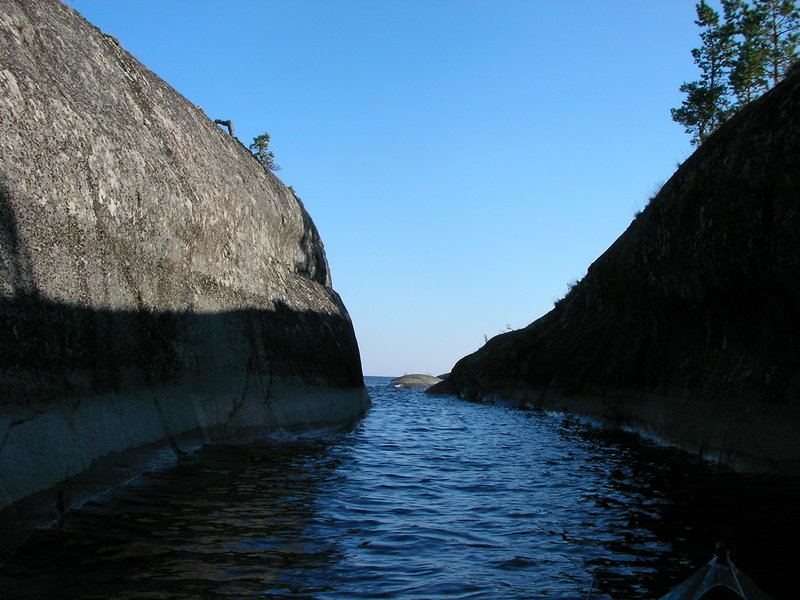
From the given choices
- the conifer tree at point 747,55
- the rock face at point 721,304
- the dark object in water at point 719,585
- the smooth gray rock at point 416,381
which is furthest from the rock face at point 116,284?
the smooth gray rock at point 416,381

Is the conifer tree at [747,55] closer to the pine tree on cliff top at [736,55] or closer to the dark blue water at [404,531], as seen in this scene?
the pine tree on cliff top at [736,55]

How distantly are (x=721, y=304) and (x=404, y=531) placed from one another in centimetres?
1043

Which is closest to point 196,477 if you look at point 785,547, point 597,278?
point 785,547

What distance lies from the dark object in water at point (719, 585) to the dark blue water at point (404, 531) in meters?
1.05

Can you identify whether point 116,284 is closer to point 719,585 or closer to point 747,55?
point 719,585

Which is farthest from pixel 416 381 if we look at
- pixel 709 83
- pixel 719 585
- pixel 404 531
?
pixel 719 585

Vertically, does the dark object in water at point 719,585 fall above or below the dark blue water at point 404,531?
above

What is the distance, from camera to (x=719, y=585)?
4820mm

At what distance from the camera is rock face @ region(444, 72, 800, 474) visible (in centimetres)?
1202

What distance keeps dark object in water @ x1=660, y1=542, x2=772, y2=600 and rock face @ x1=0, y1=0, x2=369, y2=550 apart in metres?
6.56

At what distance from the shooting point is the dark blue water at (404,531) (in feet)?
20.3

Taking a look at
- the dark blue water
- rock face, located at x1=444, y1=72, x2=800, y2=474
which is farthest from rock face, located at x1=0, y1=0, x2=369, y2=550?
rock face, located at x1=444, y1=72, x2=800, y2=474

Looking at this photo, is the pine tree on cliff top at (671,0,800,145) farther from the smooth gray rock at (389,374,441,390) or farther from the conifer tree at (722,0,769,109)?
the smooth gray rock at (389,374,441,390)

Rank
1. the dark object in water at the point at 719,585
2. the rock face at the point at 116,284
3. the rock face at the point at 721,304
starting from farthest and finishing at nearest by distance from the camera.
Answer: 1. the rock face at the point at 721,304
2. the rock face at the point at 116,284
3. the dark object in water at the point at 719,585
